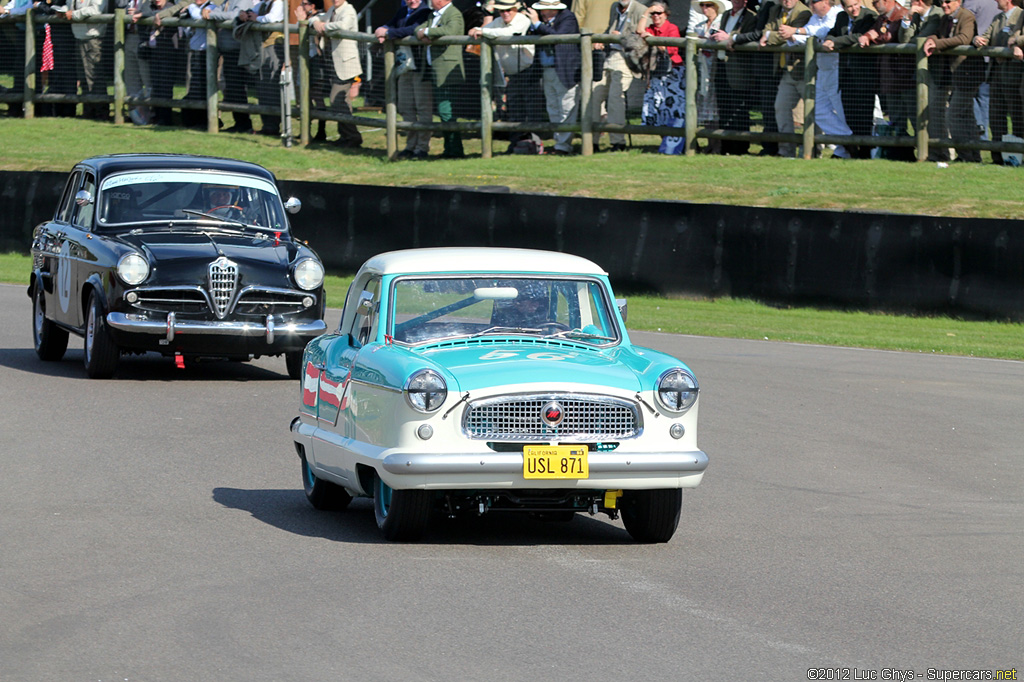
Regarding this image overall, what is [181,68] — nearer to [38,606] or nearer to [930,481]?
[930,481]

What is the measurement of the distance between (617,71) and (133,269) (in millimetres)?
12591

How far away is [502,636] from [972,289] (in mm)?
12544

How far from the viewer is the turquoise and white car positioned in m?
7.48

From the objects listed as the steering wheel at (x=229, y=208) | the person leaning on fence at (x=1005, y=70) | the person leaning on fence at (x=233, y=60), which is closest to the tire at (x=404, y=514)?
the steering wheel at (x=229, y=208)

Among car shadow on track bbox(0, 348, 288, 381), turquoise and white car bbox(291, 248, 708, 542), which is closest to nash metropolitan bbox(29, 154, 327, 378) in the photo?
car shadow on track bbox(0, 348, 288, 381)

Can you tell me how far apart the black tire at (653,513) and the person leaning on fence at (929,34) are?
14.9m

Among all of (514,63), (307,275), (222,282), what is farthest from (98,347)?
(514,63)

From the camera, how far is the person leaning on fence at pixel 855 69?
72.0ft

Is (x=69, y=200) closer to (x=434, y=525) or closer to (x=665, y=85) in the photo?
(x=434, y=525)

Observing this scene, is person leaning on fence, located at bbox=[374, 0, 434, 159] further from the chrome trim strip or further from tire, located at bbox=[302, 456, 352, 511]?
the chrome trim strip

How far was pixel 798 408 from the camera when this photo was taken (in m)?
12.8

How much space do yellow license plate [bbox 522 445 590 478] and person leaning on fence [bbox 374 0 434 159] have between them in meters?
19.4

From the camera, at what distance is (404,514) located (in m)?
7.64

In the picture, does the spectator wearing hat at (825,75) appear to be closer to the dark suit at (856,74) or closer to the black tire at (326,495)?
the dark suit at (856,74)
